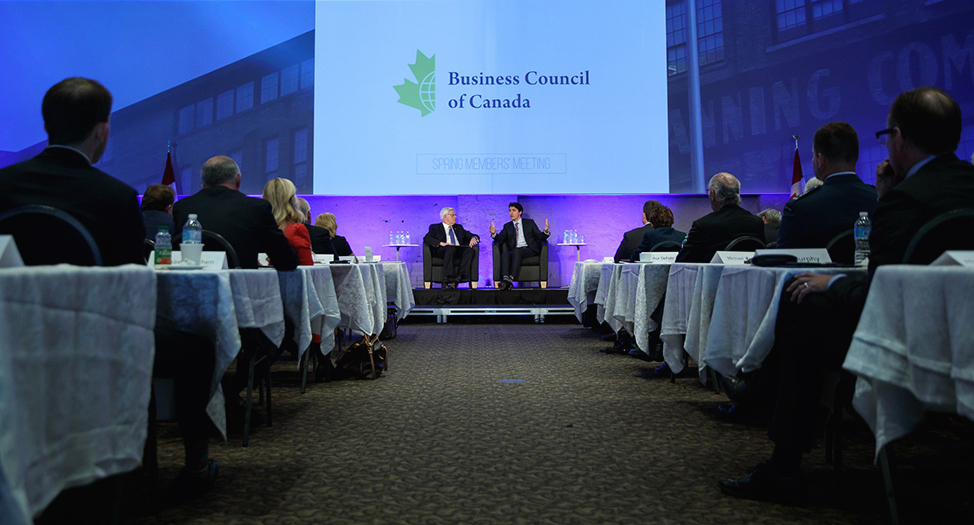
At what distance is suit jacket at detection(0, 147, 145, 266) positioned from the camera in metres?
1.48

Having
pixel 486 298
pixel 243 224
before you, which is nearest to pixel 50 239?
pixel 243 224

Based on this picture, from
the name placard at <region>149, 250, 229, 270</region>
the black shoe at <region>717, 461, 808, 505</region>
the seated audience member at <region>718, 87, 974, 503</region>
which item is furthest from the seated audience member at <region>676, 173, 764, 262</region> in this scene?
the name placard at <region>149, 250, 229, 270</region>

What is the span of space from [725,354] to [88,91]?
202cm

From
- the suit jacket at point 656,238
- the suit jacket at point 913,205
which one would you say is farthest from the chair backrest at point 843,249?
the suit jacket at point 656,238

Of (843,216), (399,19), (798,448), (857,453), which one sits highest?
(399,19)

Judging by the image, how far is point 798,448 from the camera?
1.71 meters

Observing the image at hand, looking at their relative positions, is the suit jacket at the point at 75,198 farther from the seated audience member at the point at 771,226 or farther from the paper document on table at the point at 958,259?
the seated audience member at the point at 771,226

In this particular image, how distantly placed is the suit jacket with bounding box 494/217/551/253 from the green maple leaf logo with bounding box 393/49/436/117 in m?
1.80

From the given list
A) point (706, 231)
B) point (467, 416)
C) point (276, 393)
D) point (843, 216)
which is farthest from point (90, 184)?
point (706, 231)

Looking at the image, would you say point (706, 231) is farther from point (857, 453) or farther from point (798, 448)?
point (798, 448)

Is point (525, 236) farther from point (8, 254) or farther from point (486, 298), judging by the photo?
point (8, 254)

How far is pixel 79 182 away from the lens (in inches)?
59.7

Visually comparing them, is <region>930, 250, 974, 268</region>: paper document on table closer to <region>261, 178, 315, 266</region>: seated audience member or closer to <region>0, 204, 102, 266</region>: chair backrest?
<region>0, 204, 102, 266</region>: chair backrest

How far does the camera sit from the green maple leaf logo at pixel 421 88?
27.2 ft
